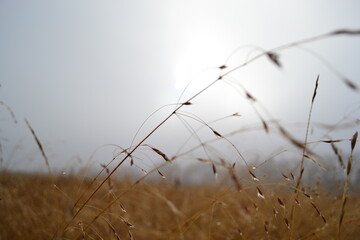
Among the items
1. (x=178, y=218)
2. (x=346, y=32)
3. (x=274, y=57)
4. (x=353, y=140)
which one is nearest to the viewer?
(x=346, y=32)

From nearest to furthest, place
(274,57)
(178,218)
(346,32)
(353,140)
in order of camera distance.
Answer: (346,32) < (274,57) < (353,140) < (178,218)

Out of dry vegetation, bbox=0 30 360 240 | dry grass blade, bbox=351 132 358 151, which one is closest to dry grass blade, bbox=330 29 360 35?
dry vegetation, bbox=0 30 360 240

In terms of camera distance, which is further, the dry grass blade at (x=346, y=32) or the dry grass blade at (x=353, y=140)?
the dry grass blade at (x=353, y=140)

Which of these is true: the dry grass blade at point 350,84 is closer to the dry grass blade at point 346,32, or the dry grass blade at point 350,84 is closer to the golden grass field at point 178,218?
the dry grass blade at point 346,32

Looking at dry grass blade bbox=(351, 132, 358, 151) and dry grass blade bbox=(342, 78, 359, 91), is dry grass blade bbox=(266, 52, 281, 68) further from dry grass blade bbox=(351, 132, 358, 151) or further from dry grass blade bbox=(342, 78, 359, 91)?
dry grass blade bbox=(351, 132, 358, 151)

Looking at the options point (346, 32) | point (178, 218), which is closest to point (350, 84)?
point (346, 32)

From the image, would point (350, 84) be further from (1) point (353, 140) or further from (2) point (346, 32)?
(1) point (353, 140)

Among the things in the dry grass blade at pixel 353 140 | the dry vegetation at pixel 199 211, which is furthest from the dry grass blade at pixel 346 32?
the dry grass blade at pixel 353 140

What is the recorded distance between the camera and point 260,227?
212 cm

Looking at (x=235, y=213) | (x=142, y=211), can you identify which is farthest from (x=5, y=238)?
(x=235, y=213)

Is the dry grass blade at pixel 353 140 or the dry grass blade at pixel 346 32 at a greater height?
the dry grass blade at pixel 346 32

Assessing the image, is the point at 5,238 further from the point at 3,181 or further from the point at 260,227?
the point at 260,227

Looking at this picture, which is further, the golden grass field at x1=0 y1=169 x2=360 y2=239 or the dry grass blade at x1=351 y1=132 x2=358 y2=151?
the golden grass field at x1=0 y1=169 x2=360 y2=239

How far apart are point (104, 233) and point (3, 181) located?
1.02 meters
